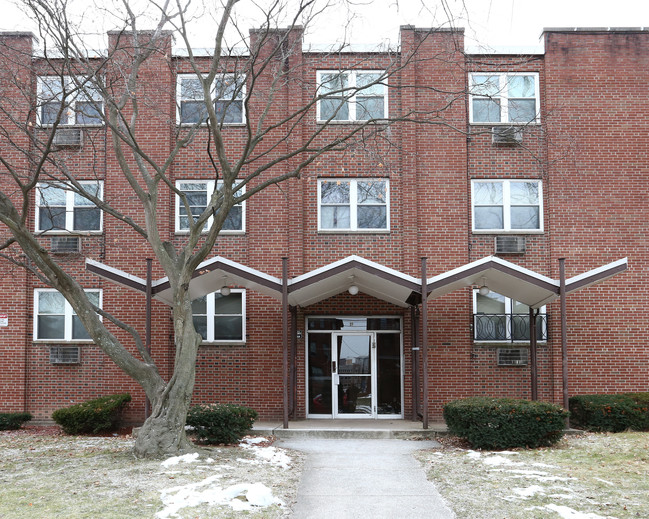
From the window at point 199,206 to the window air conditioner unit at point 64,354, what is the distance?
12.3ft

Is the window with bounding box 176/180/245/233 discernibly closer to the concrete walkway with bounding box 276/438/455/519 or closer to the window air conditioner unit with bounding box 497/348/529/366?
the concrete walkway with bounding box 276/438/455/519

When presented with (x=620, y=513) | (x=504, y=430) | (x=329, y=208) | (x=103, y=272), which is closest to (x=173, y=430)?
(x=103, y=272)

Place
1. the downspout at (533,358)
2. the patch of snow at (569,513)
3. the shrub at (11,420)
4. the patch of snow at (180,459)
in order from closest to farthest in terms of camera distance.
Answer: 1. the patch of snow at (569,513)
2. the patch of snow at (180,459)
3. the downspout at (533,358)
4. the shrub at (11,420)

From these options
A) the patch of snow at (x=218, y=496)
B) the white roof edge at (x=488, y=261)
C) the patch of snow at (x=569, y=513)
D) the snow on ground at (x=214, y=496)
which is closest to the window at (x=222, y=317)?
the white roof edge at (x=488, y=261)

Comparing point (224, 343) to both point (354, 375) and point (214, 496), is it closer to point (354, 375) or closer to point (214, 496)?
point (354, 375)

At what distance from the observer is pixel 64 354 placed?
17.7 meters

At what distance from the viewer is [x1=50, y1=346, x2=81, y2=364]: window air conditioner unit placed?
17672 mm

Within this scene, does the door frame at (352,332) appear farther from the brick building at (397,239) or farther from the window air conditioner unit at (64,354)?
the window air conditioner unit at (64,354)

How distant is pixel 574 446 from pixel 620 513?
502cm

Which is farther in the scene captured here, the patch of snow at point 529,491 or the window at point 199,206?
the window at point 199,206

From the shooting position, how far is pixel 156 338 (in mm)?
17578

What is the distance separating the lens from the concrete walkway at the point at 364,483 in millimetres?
8648

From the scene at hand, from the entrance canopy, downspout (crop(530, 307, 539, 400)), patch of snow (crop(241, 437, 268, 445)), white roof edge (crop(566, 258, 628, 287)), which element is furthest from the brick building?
patch of snow (crop(241, 437, 268, 445))

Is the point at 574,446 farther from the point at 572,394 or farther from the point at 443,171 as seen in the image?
the point at 443,171
